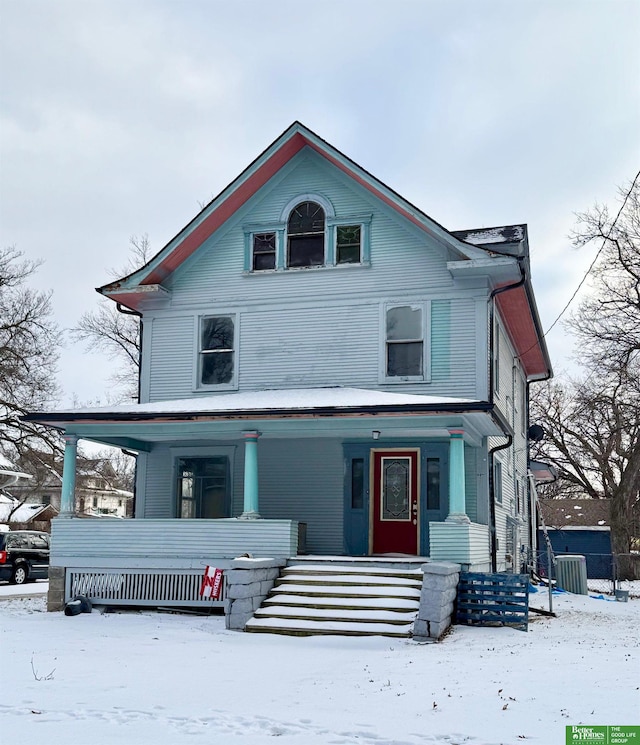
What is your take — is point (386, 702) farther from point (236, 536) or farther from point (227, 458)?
point (227, 458)

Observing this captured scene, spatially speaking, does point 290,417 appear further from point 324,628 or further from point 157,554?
point 324,628

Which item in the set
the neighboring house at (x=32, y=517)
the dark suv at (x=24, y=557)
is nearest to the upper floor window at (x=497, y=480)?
the dark suv at (x=24, y=557)

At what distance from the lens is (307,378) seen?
686 inches

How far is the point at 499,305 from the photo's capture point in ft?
60.2

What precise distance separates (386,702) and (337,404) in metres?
7.66

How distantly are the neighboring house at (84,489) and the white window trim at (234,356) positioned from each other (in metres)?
18.0

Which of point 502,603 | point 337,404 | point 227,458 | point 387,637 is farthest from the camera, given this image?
point 227,458

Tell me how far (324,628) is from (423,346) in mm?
6478

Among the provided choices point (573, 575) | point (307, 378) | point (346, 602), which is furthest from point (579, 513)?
point (346, 602)

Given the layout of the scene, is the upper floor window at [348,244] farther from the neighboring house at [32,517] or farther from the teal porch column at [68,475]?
the neighboring house at [32,517]

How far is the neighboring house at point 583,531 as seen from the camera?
111 feet

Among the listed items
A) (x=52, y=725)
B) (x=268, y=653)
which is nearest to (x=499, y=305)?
(x=268, y=653)

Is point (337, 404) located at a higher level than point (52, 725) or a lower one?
higher

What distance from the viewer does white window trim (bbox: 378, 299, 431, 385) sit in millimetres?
16688
